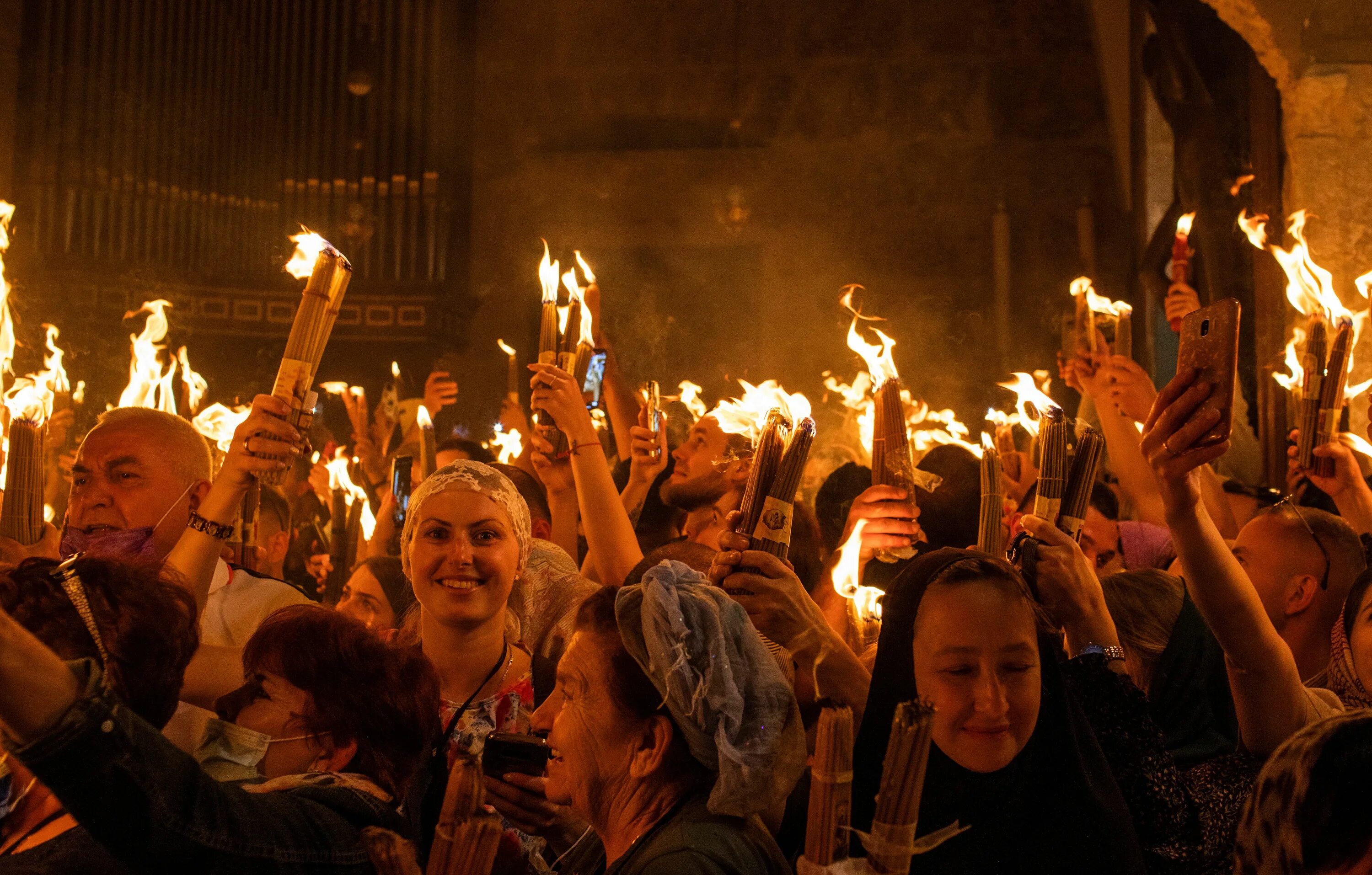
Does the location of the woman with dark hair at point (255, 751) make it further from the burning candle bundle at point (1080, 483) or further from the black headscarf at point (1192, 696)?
the black headscarf at point (1192, 696)

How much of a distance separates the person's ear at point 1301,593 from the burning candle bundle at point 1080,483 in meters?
0.76

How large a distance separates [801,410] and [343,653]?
98cm

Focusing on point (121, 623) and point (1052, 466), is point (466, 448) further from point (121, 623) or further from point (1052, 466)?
point (121, 623)

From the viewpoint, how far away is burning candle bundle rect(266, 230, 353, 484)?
8.63 feet

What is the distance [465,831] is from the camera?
1670 mm

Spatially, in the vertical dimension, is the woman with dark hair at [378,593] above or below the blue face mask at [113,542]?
below

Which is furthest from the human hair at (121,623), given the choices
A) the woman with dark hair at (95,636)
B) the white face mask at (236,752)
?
the white face mask at (236,752)

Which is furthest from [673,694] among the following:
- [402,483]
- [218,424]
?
[218,424]

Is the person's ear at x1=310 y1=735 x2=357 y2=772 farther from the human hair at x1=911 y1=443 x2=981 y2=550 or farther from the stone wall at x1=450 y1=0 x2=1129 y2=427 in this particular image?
the stone wall at x1=450 y1=0 x2=1129 y2=427

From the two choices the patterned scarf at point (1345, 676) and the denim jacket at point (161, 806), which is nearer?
the denim jacket at point (161, 806)

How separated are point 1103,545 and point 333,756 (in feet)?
10.9

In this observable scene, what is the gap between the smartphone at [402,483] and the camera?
4.57m

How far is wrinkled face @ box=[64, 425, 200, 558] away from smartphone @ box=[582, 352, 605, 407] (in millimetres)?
2323

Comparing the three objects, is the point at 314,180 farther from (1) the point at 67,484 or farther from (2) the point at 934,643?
(2) the point at 934,643
